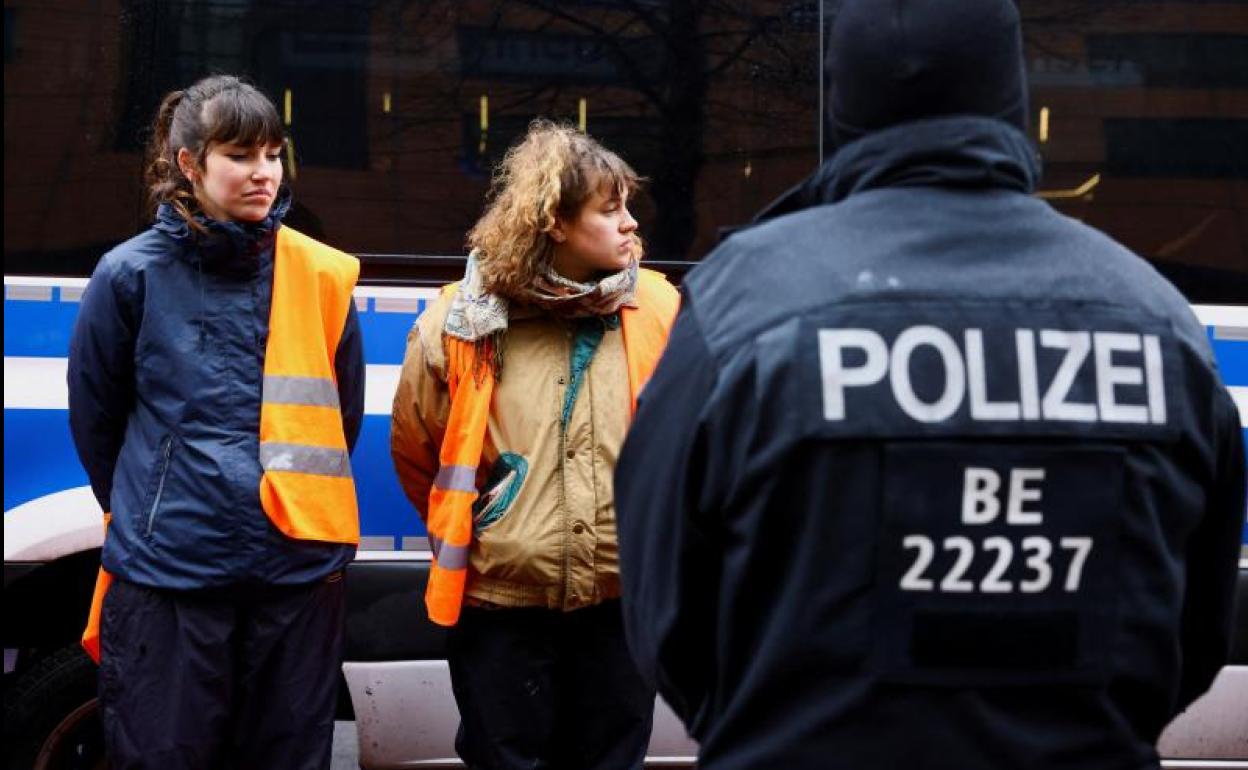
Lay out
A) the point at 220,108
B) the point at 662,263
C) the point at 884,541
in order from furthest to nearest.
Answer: the point at 662,263 < the point at 220,108 < the point at 884,541

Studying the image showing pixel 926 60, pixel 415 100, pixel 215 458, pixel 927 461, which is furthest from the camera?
pixel 415 100

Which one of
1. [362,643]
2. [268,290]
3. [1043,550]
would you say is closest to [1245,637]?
[362,643]

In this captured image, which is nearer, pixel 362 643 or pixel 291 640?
pixel 291 640

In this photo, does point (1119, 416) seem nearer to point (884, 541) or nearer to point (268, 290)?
point (884, 541)

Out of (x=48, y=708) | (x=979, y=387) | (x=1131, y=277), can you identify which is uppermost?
(x=1131, y=277)

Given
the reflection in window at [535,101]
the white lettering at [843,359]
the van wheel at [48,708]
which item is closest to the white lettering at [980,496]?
the white lettering at [843,359]

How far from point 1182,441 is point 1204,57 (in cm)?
289

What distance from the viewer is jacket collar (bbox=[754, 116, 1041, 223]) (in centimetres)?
200

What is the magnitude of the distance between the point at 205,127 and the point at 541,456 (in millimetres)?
982

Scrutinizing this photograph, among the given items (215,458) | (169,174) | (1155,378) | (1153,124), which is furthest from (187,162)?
(1153,124)

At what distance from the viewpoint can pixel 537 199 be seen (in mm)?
3625

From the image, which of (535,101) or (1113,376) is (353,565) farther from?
(1113,376)

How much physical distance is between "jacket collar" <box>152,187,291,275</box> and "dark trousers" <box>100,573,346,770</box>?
0.68 meters

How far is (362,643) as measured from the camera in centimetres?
458
